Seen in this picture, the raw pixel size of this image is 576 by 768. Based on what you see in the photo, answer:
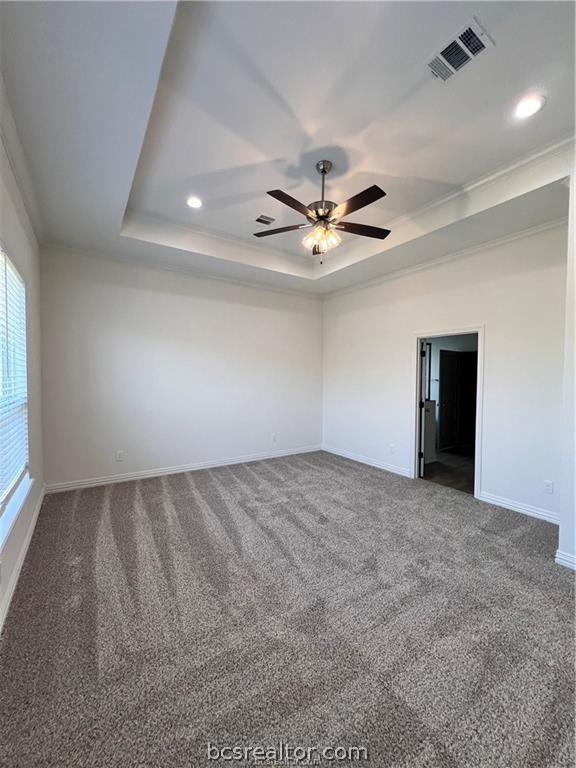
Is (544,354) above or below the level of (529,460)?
above

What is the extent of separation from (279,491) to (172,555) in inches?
65.2

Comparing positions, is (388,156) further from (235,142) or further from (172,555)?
(172,555)

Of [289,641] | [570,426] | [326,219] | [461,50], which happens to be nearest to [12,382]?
[289,641]

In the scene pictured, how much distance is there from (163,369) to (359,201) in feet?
11.1

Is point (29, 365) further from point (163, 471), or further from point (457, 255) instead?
point (457, 255)

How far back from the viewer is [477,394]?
151 inches

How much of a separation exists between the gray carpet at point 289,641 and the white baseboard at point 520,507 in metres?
0.16

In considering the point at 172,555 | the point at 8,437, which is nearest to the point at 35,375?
the point at 8,437

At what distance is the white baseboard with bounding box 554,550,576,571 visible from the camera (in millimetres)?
2454

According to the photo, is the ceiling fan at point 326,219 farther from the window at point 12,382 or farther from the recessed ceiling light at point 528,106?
the window at point 12,382

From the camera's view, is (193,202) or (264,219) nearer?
(193,202)

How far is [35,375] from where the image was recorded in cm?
340

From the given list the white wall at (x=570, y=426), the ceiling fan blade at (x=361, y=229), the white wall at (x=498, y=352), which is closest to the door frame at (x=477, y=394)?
the white wall at (x=498, y=352)

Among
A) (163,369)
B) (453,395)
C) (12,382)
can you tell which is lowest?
(453,395)
